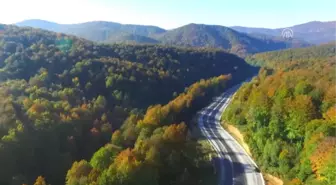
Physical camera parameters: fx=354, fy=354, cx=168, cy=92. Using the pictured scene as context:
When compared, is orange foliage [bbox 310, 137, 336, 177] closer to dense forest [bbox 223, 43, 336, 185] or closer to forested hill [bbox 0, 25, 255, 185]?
dense forest [bbox 223, 43, 336, 185]

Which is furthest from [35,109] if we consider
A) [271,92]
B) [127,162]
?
[271,92]

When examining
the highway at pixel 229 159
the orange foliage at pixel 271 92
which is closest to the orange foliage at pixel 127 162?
the highway at pixel 229 159

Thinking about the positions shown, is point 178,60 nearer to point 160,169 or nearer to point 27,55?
point 27,55

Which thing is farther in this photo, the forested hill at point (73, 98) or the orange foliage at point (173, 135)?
the forested hill at point (73, 98)

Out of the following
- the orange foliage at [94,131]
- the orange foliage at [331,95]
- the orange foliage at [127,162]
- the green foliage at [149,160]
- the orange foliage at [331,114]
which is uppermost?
the orange foliage at [331,95]

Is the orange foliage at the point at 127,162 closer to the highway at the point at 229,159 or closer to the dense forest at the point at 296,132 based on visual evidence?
→ the highway at the point at 229,159

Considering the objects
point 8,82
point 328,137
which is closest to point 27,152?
point 8,82

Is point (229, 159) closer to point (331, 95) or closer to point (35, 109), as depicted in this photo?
point (331, 95)
